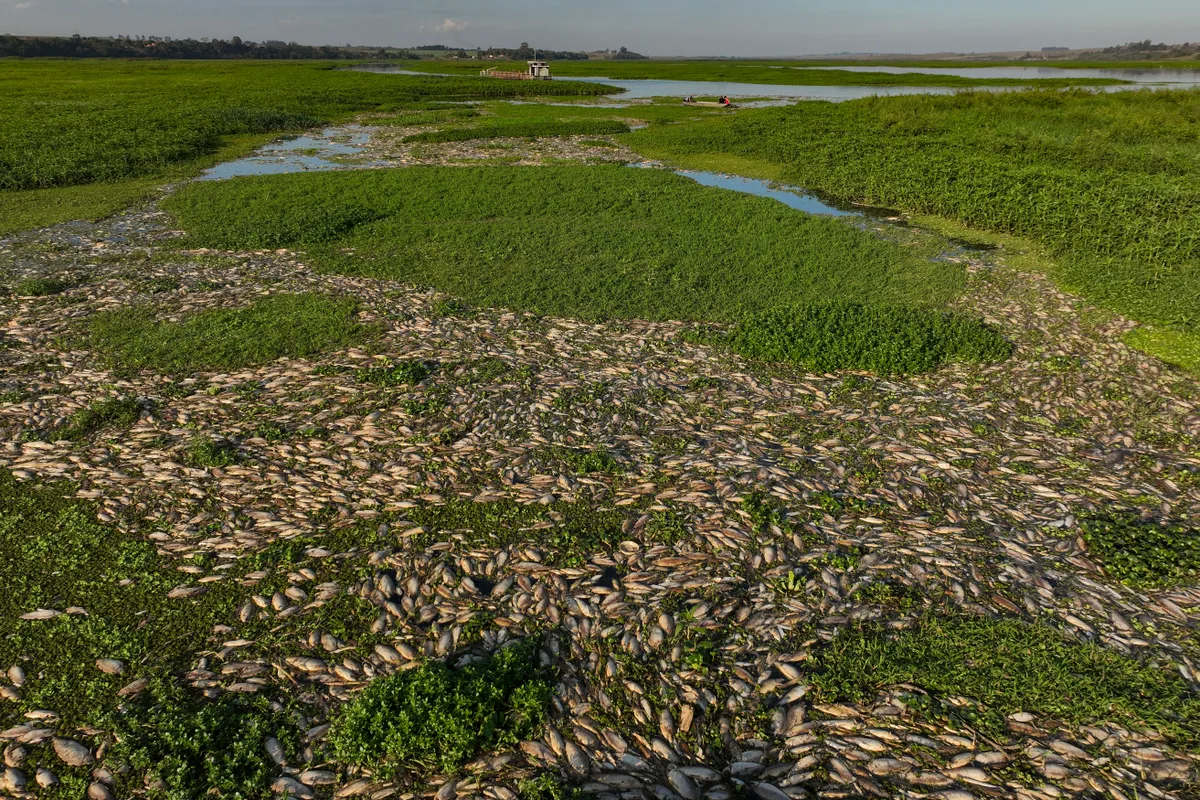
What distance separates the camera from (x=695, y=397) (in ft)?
42.0

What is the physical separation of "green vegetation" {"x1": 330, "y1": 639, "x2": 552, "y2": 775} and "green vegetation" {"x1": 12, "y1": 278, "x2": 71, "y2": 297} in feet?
56.1

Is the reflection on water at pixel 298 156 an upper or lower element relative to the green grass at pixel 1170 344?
upper

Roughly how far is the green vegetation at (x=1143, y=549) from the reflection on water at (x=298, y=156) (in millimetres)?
37287

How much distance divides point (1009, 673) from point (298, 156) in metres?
45.7

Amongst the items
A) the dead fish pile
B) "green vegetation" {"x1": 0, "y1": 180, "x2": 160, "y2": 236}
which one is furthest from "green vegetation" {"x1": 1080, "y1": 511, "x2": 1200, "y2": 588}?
"green vegetation" {"x1": 0, "y1": 180, "x2": 160, "y2": 236}

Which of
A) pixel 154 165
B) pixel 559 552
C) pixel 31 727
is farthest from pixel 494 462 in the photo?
pixel 154 165

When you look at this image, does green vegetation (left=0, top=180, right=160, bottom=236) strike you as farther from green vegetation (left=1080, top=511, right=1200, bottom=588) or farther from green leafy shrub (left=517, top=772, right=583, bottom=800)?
green vegetation (left=1080, top=511, right=1200, bottom=588)

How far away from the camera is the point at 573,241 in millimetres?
22312

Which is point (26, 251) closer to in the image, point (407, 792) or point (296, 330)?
point (296, 330)

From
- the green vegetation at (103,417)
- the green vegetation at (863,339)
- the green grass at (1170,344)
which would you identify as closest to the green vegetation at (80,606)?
the green vegetation at (103,417)

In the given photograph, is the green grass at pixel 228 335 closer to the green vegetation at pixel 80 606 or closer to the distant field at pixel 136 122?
the green vegetation at pixel 80 606

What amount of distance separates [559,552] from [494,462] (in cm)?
247

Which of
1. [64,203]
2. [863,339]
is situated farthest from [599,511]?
[64,203]

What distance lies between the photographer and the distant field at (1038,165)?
19.5 meters
